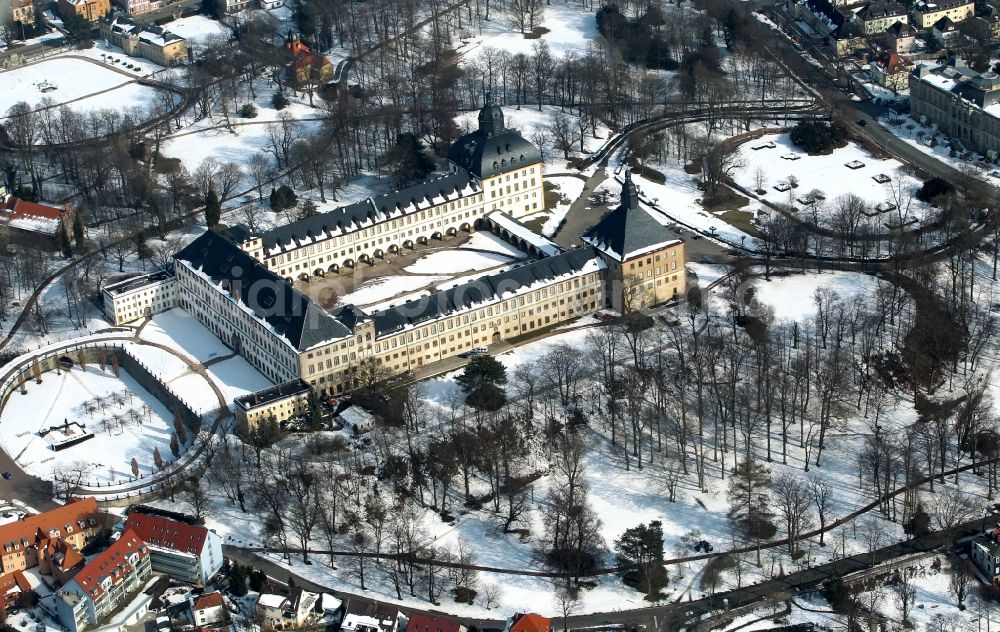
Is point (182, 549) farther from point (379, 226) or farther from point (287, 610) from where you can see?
point (379, 226)

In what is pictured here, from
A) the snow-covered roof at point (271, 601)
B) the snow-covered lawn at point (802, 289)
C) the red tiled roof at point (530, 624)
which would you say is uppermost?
the snow-covered lawn at point (802, 289)

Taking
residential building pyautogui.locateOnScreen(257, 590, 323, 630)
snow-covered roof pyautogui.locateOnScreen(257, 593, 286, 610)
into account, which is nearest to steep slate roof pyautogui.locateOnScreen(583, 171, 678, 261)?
residential building pyautogui.locateOnScreen(257, 590, 323, 630)

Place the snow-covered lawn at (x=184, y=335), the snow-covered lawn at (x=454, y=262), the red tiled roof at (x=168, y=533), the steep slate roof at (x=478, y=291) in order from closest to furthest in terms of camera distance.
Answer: the red tiled roof at (x=168, y=533), the steep slate roof at (x=478, y=291), the snow-covered lawn at (x=184, y=335), the snow-covered lawn at (x=454, y=262)

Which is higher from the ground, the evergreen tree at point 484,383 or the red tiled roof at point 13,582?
the evergreen tree at point 484,383

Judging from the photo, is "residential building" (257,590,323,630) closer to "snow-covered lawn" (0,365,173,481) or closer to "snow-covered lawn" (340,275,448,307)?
"snow-covered lawn" (0,365,173,481)

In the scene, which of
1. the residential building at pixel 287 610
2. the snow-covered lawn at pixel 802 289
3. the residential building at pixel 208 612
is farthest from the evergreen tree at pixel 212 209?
the residential building at pixel 287 610

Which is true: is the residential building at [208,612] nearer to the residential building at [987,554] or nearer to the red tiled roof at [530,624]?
the red tiled roof at [530,624]

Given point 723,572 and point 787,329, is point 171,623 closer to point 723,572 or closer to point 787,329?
point 723,572

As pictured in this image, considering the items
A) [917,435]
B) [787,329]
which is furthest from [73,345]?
[917,435]
